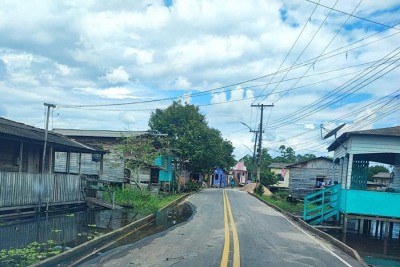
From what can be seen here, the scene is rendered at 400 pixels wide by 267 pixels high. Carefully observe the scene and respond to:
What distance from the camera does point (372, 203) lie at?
17.5 m

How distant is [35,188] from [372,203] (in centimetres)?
1431

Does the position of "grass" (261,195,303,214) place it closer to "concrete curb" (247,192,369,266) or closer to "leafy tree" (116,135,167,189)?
"concrete curb" (247,192,369,266)

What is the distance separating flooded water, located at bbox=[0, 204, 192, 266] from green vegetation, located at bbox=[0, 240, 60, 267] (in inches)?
9.6

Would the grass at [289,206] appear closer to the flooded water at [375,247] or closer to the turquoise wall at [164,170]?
the flooded water at [375,247]

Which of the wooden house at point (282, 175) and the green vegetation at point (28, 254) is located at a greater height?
the green vegetation at point (28, 254)

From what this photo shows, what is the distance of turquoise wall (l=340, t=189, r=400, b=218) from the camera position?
56.9ft

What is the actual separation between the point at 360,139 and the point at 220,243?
10.5 metres

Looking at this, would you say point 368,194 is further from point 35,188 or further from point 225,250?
point 35,188

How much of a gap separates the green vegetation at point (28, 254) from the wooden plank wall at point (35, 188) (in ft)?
19.2

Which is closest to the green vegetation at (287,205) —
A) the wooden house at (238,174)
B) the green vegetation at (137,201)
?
the green vegetation at (137,201)

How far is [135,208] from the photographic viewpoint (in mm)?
20422

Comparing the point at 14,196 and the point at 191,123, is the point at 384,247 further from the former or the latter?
the point at 191,123

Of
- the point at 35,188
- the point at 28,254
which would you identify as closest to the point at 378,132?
the point at 35,188

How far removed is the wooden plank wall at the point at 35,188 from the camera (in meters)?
14.6
